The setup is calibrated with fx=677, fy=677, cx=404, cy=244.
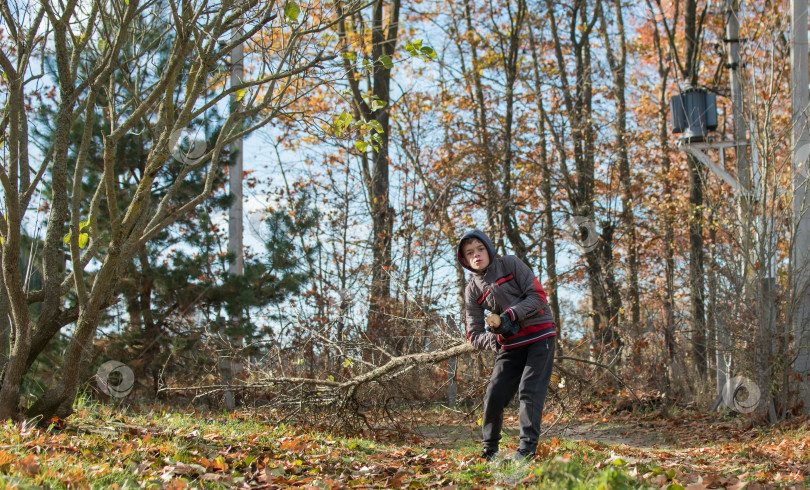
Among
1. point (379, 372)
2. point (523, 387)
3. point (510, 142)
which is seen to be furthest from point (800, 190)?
point (510, 142)

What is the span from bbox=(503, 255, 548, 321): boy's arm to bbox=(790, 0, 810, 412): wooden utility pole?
13.0 feet

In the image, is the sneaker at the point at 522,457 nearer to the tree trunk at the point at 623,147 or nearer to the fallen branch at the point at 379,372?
the fallen branch at the point at 379,372

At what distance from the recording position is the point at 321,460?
458 cm

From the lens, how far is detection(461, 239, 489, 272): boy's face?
4.96 meters

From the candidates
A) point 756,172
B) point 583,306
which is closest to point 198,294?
point 756,172

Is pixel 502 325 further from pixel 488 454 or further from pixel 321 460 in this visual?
pixel 321 460

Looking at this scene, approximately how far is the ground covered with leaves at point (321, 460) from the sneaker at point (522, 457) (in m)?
0.08

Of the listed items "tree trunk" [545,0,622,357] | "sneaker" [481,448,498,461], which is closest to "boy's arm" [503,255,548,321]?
"sneaker" [481,448,498,461]

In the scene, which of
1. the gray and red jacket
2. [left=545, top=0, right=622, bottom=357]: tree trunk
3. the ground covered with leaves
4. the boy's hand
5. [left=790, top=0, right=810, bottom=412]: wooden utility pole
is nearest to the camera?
the ground covered with leaves

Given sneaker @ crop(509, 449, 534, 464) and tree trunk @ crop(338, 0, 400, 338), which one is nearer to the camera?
sneaker @ crop(509, 449, 534, 464)

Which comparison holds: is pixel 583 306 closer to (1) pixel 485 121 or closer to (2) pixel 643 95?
(2) pixel 643 95

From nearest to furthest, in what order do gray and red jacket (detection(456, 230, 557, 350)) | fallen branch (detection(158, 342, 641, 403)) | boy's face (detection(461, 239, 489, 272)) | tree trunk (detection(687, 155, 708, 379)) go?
1. gray and red jacket (detection(456, 230, 557, 350))
2. boy's face (detection(461, 239, 489, 272))
3. fallen branch (detection(158, 342, 641, 403))
4. tree trunk (detection(687, 155, 708, 379))

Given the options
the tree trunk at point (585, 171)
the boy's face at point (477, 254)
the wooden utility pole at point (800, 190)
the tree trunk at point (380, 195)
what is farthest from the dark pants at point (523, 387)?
the tree trunk at point (585, 171)

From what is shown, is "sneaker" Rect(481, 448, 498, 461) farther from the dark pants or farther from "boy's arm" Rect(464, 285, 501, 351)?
"boy's arm" Rect(464, 285, 501, 351)
